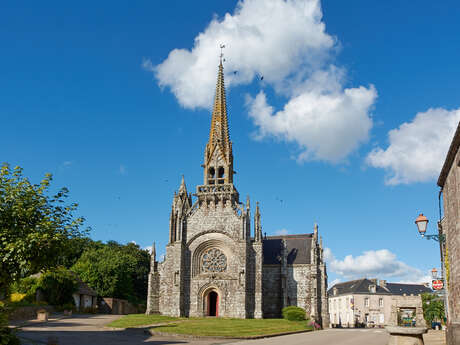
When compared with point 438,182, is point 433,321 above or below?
below

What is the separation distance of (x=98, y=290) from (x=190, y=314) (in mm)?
17360

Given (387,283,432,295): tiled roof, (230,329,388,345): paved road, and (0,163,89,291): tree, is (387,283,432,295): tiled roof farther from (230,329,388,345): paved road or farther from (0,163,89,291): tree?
(0,163,89,291): tree

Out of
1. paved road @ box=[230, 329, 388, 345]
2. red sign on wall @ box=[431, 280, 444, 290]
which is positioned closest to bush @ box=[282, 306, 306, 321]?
paved road @ box=[230, 329, 388, 345]

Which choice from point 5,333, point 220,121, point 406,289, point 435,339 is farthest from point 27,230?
point 406,289

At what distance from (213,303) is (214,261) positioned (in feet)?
14.2

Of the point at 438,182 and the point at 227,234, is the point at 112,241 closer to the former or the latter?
the point at 227,234

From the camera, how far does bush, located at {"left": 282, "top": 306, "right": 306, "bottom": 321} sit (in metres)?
43.4

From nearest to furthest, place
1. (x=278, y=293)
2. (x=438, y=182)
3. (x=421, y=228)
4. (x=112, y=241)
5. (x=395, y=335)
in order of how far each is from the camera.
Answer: (x=395, y=335), (x=421, y=228), (x=438, y=182), (x=278, y=293), (x=112, y=241)

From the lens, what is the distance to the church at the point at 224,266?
147 feet

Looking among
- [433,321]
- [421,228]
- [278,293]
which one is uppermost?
[421,228]

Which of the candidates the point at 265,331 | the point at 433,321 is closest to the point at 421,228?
the point at 265,331

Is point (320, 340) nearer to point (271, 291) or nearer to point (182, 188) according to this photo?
point (271, 291)

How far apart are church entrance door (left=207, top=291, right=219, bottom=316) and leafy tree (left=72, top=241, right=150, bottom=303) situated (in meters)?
16.9

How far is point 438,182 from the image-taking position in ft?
68.4
